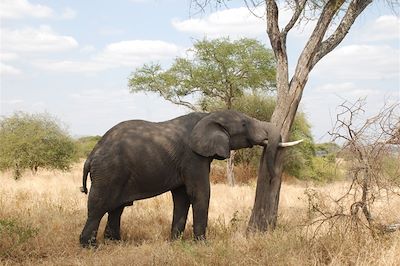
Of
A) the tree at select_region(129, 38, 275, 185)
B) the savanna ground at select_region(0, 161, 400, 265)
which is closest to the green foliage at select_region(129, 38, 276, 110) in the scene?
the tree at select_region(129, 38, 275, 185)

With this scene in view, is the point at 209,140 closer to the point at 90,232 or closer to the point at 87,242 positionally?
the point at 90,232

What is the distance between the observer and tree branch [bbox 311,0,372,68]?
29.2 feet

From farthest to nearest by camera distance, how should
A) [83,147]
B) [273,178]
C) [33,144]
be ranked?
1. [83,147]
2. [33,144]
3. [273,178]

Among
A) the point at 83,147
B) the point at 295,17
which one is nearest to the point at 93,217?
the point at 295,17

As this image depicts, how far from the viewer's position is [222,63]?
22062mm

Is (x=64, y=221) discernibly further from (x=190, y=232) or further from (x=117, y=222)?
(x=190, y=232)

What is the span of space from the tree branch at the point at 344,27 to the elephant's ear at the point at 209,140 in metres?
2.39

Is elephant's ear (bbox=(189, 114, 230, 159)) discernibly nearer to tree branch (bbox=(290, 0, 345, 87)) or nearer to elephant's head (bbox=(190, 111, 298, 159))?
elephant's head (bbox=(190, 111, 298, 159))

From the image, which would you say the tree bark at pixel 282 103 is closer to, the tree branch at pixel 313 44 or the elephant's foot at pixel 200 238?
the tree branch at pixel 313 44

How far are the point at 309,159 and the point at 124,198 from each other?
70.9 ft

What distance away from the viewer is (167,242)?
775 centimetres

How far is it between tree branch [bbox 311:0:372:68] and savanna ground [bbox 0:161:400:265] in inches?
105

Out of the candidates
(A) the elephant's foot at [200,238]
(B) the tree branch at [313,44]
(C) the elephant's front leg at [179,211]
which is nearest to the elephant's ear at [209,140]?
(C) the elephant's front leg at [179,211]

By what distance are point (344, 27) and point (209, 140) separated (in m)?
3.45
